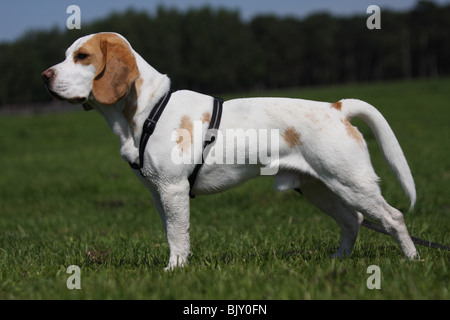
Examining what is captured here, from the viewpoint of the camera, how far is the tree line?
86312mm

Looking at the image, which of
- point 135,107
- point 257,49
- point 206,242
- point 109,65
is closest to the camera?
point 109,65

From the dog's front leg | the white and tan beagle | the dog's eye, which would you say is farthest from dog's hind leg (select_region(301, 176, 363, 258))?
the dog's eye

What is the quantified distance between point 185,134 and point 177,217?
2.22 feet

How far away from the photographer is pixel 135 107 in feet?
13.8

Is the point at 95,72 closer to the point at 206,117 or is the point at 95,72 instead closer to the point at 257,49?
the point at 206,117

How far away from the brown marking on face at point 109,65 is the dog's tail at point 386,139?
1.78 meters

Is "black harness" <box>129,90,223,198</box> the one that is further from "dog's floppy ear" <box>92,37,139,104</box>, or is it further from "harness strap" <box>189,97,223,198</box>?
"dog's floppy ear" <box>92,37,139,104</box>

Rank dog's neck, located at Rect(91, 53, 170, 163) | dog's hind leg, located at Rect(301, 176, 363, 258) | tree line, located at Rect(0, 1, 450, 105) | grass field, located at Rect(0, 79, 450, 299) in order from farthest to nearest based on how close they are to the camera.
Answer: tree line, located at Rect(0, 1, 450, 105) < dog's hind leg, located at Rect(301, 176, 363, 258) < dog's neck, located at Rect(91, 53, 170, 163) < grass field, located at Rect(0, 79, 450, 299)

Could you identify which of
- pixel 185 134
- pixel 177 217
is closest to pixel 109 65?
pixel 185 134

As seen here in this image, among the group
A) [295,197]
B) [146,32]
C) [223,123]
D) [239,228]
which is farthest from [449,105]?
[146,32]

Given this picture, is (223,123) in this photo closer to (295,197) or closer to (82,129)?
Result: (295,197)

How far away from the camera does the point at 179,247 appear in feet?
13.6

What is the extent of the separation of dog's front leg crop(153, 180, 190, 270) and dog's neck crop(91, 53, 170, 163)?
0.40 metres

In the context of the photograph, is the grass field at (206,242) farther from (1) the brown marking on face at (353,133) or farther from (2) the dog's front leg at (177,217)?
(1) the brown marking on face at (353,133)
